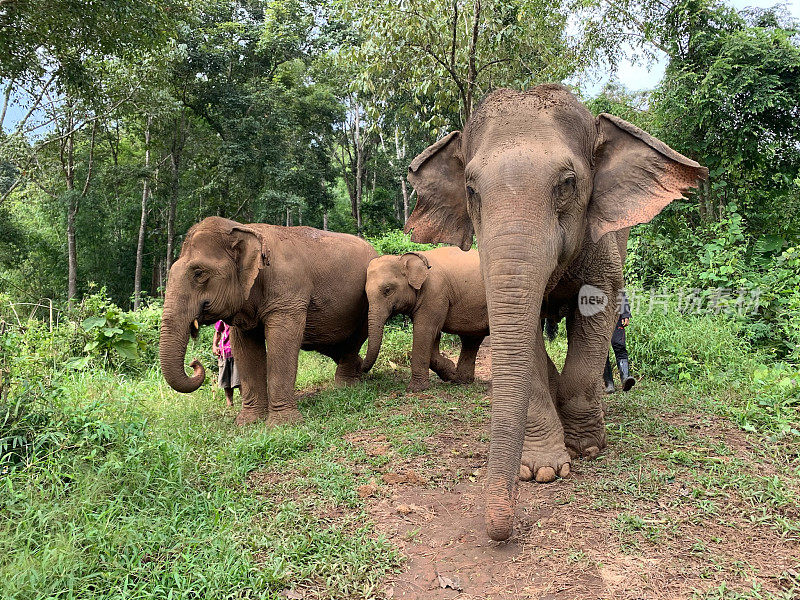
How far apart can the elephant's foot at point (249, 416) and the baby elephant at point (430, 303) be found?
137cm

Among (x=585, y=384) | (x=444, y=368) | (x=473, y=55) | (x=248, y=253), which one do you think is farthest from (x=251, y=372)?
(x=473, y=55)

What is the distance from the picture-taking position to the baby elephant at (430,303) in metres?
7.17

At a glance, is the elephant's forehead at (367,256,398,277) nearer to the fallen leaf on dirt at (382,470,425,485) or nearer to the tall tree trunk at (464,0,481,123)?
the tall tree trunk at (464,0,481,123)

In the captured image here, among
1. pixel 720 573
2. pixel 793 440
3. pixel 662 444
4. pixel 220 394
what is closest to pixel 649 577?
pixel 720 573

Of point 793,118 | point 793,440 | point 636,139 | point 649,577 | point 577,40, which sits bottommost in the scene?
point 649,577

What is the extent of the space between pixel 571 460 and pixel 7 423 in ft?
13.4

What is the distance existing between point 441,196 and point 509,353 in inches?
77.5

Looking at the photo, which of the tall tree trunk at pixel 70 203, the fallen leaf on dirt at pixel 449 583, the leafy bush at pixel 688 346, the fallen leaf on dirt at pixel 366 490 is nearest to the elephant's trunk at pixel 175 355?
the fallen leaf on dirt at pixel 366 490

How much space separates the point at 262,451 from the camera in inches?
189

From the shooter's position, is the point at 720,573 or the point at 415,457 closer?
the point at 720,573

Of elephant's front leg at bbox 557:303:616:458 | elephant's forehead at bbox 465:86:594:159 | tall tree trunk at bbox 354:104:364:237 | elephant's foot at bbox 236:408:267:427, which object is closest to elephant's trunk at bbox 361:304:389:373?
elephant's foot at bbox 236:408:267:427

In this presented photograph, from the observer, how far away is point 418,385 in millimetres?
7387

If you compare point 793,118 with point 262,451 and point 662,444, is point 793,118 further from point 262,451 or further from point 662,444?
point 262,451

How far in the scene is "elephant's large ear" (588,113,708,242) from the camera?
3734mm
